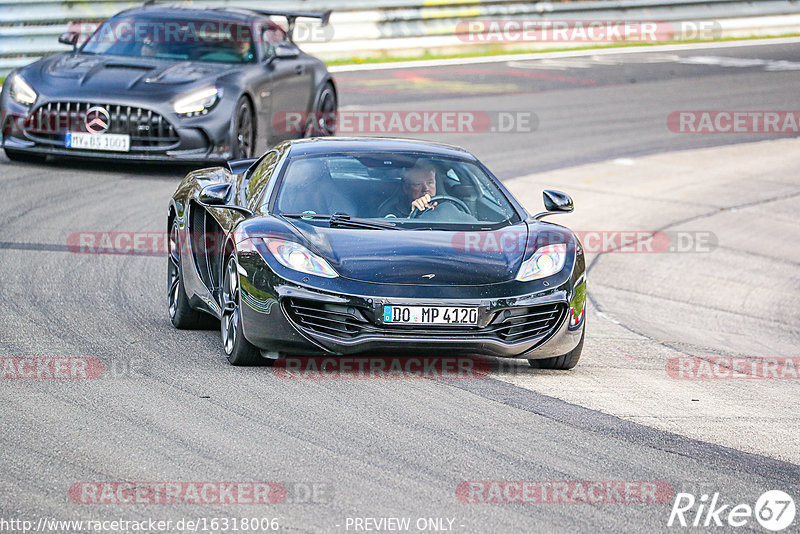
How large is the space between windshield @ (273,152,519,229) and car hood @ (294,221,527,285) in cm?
22

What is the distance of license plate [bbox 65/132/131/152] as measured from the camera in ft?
43.4

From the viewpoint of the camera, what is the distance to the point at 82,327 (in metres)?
7.98

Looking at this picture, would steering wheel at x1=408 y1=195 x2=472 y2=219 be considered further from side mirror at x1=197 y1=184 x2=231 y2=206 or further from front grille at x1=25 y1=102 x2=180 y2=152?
front grille at x1=25 y1=102 x2=180 y2=152

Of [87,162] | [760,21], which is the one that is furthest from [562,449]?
[760,21]

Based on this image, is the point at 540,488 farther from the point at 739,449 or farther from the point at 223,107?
the point at 223,107

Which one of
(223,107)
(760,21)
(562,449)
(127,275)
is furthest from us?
(760,21)

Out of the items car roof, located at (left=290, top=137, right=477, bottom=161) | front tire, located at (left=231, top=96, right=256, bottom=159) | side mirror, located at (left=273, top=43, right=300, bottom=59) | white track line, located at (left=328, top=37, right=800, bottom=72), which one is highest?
car roof, located at (left=290, top=137, right=477, bottom=161)

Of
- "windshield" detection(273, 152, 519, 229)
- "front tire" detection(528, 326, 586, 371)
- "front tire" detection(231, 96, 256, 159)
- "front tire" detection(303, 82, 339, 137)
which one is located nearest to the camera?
"front tire" detection(528, 326, 586, 371)

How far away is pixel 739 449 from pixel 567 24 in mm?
21260

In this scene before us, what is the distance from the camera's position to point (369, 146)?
27.3 ft

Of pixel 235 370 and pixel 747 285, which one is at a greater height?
pixel 235 370
